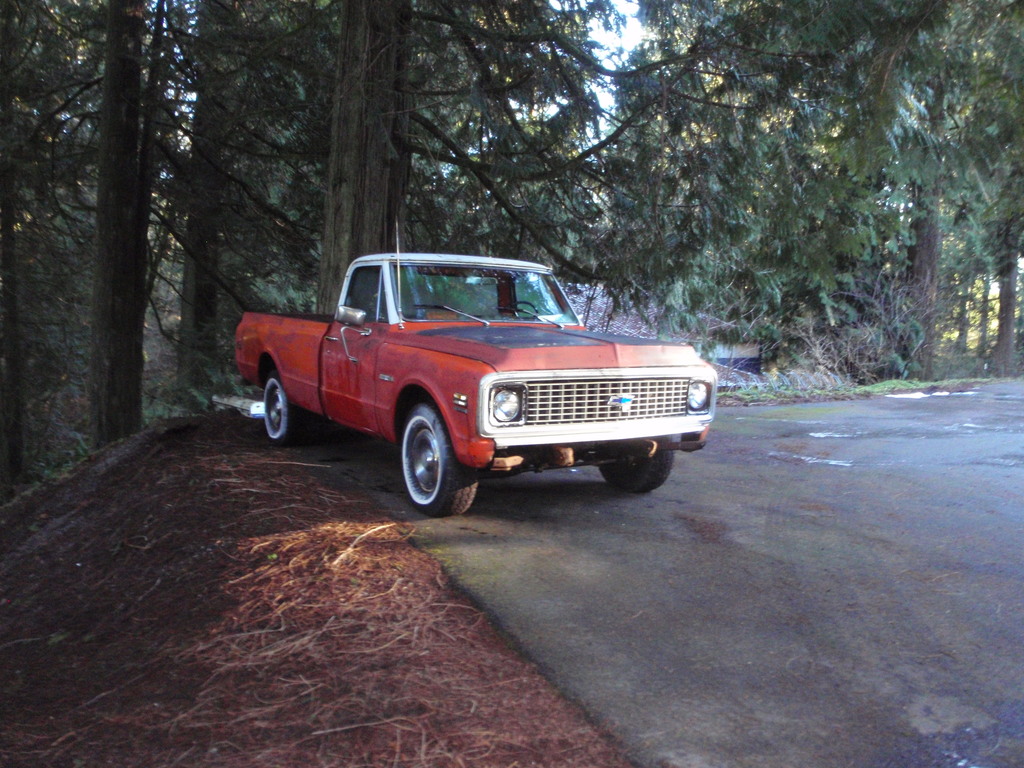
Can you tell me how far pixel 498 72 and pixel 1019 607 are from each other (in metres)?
6.85

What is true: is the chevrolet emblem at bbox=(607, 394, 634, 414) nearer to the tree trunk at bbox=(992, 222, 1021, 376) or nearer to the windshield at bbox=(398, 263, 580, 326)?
the windshield at bbox=(398, 263, 580, 326)

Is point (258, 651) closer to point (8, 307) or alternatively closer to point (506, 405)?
point (506, 405)

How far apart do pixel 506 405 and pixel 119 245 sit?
28.0 ft

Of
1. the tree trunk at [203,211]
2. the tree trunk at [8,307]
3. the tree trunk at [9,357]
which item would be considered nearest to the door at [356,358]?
the tree trunk at [203,211]

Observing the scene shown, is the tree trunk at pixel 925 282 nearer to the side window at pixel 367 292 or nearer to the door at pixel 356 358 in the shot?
the side window at pixel 367 292

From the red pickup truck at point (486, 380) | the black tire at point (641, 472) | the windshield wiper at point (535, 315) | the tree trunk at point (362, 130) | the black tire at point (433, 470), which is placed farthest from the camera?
the tree trunk at point (362, 130)

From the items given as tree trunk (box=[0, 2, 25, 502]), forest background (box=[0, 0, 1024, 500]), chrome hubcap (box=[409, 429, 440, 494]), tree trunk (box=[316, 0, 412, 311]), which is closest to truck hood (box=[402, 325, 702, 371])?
chrome hubcap (box=[409, 429, 440, 494])

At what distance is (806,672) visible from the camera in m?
3.73

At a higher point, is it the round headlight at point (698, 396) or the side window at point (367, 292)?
the side window at point (367, 292)

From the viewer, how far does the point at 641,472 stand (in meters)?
6.61

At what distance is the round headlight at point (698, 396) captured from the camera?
613 cm

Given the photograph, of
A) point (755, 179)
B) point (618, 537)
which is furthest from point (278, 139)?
point (618, 537)

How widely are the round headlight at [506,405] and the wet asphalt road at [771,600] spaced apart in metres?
0.79

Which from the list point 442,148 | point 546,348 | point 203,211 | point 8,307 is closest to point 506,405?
point 546,348
